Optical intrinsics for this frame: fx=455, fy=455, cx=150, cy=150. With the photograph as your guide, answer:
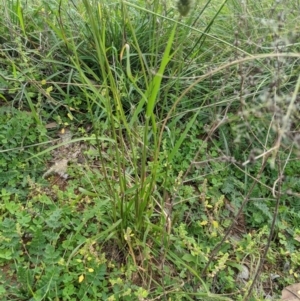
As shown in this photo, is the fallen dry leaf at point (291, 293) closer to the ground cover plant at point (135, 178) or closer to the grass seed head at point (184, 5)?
the ground cover plant at point (135, 178)

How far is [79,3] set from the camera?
2.52m

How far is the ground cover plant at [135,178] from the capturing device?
1.59m

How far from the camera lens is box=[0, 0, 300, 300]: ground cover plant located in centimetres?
159

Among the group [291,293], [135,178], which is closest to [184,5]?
[135,178]

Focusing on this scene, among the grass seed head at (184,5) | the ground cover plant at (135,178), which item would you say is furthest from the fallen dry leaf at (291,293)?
the grass seed head at (184,5)

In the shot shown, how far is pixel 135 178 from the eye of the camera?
1.71m

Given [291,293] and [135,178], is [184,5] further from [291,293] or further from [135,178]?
[291,293]

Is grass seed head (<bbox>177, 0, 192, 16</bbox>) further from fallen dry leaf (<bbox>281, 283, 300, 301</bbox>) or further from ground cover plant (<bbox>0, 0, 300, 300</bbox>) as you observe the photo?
fallen dry leaf (<bbox>281, 283, 300, 301</bbox>)

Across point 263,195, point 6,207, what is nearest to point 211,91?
point 263,195

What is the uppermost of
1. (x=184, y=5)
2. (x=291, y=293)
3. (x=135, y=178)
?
(x=184, y=5)

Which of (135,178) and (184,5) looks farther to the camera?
(135,178)

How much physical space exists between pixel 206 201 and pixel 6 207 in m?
0.82

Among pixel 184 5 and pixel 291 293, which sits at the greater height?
pixel 184 5

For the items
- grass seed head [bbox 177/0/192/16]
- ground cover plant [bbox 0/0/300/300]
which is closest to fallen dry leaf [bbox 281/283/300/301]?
ground cover plant [bbox 0/0/300/300]
